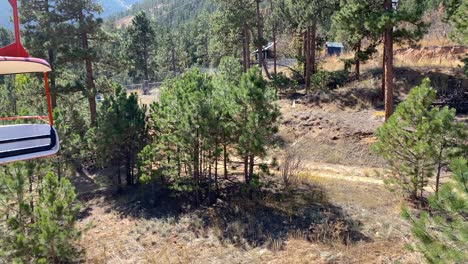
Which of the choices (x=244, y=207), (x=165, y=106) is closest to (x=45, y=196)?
(x=165, y=106)

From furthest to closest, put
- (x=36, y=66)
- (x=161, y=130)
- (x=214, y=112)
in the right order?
(x=161, y=130) < (x=214, y=112) < (x=36, y=66)

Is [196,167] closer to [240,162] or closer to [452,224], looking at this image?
[240,162]

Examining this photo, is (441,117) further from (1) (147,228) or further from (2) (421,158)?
(1) (147,228)

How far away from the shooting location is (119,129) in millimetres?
15117

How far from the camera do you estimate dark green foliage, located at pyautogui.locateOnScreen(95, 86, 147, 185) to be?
15.1 m

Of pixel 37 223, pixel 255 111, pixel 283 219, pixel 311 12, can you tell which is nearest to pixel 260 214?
pixel 283 219

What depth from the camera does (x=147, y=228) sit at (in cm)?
1298

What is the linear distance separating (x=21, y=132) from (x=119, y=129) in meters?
9.94

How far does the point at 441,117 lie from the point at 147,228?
32.2 feet

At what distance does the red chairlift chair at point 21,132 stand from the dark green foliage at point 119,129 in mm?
9619

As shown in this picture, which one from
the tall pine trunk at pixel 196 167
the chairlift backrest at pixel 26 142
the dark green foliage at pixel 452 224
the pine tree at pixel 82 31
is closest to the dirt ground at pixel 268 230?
the tall pine trunk at pixel 196 167

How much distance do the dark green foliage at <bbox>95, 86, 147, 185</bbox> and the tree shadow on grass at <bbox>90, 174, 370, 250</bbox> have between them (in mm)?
2078

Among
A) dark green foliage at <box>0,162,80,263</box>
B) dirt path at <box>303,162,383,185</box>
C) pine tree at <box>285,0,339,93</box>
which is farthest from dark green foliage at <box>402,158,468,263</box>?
pine tree at <box>285,0,339,93</box>

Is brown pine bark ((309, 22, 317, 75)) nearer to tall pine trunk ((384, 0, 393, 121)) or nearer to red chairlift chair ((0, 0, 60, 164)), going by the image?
tall pine trunk ((384, 0, 393, 121))
